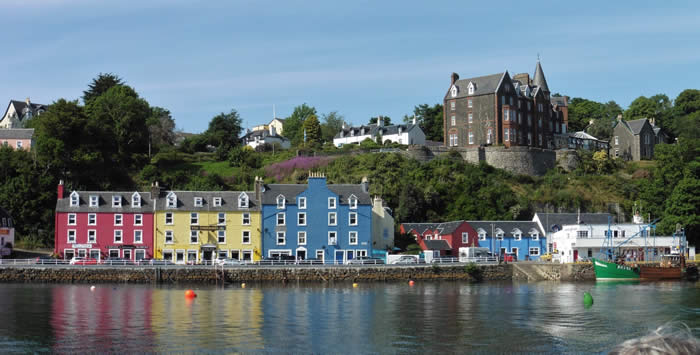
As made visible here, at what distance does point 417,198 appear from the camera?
2982 inches

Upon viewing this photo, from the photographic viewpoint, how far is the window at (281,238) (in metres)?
63.8

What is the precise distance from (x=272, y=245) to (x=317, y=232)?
4087 mm

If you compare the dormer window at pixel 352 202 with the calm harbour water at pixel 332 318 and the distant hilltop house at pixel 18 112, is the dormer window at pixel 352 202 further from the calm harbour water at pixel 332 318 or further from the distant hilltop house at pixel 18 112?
the distant hilltop house at pixel 18 112

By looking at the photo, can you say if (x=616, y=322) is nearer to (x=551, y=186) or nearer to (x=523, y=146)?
(x=551, y=186)

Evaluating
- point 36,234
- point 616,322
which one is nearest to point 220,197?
point 36,234

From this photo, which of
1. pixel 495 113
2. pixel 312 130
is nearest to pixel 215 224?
pixel 312 130

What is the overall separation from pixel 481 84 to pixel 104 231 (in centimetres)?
5054

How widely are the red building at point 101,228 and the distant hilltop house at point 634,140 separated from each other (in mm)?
68758

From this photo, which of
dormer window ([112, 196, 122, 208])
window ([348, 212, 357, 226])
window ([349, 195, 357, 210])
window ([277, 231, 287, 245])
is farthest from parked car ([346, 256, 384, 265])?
dormer window ([112, 196, 122, 208])

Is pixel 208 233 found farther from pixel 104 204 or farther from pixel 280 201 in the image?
pixel 104 204

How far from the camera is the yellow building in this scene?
6288 cm

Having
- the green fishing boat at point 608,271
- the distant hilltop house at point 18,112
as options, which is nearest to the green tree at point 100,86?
the distant hilltop house at point 18,112

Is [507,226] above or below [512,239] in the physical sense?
above

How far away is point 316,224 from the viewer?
2518 inches
